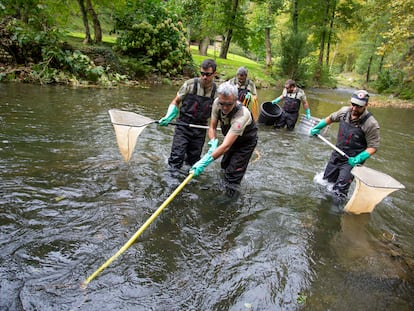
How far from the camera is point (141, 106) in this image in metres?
10.4

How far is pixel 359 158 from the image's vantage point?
4.68m

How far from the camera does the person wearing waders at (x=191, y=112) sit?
490cm

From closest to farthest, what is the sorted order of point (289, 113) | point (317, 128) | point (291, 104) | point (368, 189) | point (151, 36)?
1. point (368, 189)
2. point (317, 128)
3. point (291, 104)
4. point (289, 113)
5. point (151, 36)

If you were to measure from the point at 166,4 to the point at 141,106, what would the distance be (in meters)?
9.18

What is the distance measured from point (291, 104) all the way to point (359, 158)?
5064 mm

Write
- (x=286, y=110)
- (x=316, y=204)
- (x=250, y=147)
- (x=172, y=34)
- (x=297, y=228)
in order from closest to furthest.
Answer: (x=297, y=228)
(x=250, y=147)
(x=316, y=204)
(x=286, y=110)
(x=172, y=34)

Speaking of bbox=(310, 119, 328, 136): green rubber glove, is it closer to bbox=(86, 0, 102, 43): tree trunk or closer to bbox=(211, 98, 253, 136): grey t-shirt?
bbox=(211, 98, 253, 136): grey t-shirt

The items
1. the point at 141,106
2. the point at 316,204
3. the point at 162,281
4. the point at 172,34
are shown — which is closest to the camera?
the point at 162,281

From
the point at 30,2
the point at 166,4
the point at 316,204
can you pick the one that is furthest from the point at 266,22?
the point at 316,204

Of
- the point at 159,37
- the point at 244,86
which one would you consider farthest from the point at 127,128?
the point at 159,37

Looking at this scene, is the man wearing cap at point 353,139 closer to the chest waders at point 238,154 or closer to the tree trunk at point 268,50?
the chest waders at point 238,154

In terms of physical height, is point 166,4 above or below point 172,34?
above

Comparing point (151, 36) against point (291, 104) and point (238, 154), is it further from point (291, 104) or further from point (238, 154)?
point (238, 154)

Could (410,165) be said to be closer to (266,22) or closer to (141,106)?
(141,106)
